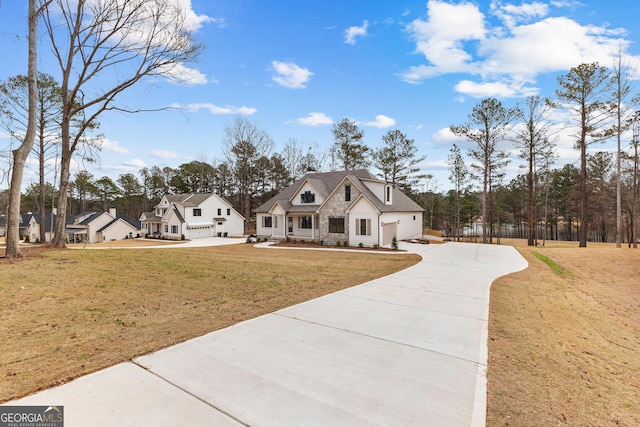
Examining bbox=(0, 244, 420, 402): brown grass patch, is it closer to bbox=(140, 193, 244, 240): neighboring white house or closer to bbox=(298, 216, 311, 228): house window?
bbox=(298, 216, 311, 228): house window

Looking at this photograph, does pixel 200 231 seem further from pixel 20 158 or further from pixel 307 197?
pixel 20 158

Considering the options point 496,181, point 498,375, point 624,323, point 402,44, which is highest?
point 402,44

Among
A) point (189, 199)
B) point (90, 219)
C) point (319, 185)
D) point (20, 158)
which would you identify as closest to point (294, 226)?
point (319, 185)

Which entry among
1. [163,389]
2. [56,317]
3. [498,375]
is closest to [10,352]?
[56,317]

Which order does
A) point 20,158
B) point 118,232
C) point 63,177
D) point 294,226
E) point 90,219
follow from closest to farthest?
point 20,158 → point 63,177 → point 294,226 → point 90,219 → point 118,232

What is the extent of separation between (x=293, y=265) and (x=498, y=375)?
960 centimetres

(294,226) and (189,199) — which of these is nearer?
(294,226)

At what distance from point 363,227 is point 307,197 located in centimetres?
639

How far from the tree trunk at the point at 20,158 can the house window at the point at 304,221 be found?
17.6 meters

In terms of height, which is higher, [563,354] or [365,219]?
[365,219]

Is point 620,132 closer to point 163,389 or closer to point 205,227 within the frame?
point 163,389

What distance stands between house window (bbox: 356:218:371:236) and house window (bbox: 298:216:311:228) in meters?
5.08

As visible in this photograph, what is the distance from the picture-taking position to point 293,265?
1260 centimetres

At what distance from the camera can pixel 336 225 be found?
22562 mm
